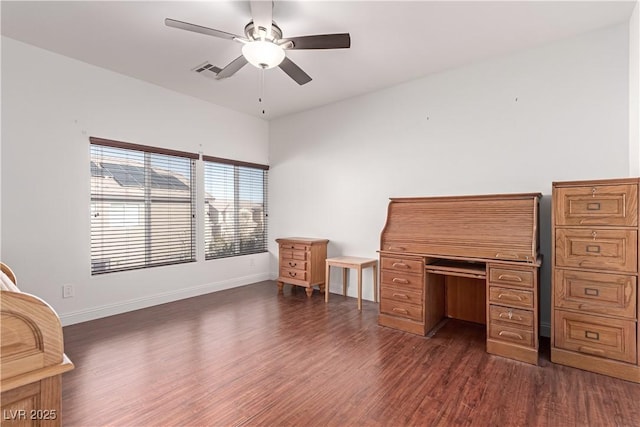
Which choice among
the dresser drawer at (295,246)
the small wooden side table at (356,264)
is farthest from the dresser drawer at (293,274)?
the small wooden side table at (356,264)

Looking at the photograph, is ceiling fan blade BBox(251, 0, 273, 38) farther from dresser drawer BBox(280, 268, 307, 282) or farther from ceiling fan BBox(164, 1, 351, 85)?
dresser drawer BBox(280, 268, 307, 282)

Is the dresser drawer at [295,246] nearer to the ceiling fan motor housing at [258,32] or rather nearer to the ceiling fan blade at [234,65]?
the ceiling fan blade at [234,65]

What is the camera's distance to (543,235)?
3.05m

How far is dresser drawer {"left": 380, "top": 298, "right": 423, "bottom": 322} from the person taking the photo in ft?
10.1

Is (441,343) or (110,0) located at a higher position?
(110,0)

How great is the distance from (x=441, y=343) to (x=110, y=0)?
3.89 meters

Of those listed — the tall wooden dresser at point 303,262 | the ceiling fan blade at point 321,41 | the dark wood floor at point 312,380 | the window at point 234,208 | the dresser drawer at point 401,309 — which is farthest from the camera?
the window at point 234,208

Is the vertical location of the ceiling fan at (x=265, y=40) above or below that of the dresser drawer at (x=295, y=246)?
above

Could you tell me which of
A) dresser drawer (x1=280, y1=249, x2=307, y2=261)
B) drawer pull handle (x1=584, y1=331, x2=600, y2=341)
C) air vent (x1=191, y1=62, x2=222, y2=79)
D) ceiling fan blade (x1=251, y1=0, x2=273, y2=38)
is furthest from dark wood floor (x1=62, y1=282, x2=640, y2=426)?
air vent (x1=191, y1=62, x2=222, y2=79)

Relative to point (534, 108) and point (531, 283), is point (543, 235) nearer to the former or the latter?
point (531, 283)

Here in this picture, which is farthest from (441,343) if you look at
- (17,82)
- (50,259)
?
(17,82)

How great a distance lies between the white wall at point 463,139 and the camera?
2.83 metres

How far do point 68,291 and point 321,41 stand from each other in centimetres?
347

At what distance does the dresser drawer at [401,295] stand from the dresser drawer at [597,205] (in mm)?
1319
